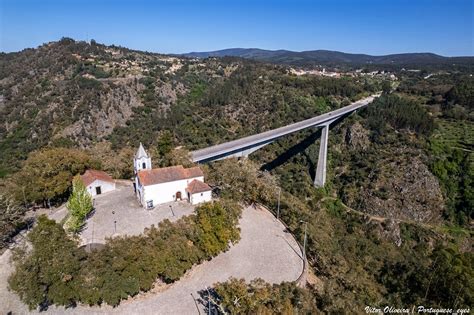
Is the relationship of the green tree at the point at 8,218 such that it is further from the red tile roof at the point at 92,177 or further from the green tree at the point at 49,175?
the red tile roof at the point at 92,177

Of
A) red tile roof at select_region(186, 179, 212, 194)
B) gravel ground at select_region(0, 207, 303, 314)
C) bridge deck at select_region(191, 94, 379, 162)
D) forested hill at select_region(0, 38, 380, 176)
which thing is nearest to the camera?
gravel ground at select_region(0, 207, 303, 314)

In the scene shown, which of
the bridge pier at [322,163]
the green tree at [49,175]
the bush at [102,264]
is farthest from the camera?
the bridge pier at [322,163]

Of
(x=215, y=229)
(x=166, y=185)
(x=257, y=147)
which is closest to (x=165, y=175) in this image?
(x=166, y=185)

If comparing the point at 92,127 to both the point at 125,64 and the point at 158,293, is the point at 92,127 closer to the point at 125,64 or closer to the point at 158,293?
the point at 125,64

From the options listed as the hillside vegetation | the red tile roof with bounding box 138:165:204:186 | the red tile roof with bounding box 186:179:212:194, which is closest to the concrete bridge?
the hillside vegetation

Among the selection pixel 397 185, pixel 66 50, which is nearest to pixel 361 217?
pixel 397 185

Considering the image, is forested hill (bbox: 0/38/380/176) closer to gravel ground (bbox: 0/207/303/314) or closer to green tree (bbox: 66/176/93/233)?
green tree (bbox: 66/176/93/233)

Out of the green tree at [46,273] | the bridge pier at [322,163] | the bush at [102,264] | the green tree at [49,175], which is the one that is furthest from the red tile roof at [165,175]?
the bridge pier at [322,163]

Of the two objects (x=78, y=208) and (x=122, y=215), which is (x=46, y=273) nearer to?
(x=78, y=208)
